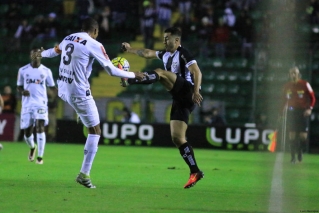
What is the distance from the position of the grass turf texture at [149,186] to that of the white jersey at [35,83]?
122 centimetres

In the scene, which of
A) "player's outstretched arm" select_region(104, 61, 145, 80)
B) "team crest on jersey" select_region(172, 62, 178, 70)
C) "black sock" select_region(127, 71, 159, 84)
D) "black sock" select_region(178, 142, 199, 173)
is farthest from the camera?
"team crest on jersey" select_region(172, 62, 178, 70)

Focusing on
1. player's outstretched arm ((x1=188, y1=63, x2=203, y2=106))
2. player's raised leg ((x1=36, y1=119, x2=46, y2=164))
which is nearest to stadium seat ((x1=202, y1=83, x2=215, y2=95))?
player's raised leg ((x1=36, y1=119, x2=46, y2=164))

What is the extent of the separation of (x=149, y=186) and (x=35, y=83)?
552cm

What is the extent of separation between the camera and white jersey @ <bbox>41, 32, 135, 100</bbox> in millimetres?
8367

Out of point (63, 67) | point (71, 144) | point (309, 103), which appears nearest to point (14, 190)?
point (63, 67)

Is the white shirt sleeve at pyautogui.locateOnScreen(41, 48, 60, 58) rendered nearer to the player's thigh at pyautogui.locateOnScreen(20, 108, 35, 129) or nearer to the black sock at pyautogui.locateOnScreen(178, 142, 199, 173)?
the black sock at pyautogui.locateOnScreen(178, 142, 199, 173)

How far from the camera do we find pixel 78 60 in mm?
8430

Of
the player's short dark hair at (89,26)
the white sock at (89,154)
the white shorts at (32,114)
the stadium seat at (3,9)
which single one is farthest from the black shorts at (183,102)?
the stadium seat at (3,9)

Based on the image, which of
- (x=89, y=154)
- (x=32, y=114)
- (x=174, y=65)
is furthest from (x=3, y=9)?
(x=89, y=154)

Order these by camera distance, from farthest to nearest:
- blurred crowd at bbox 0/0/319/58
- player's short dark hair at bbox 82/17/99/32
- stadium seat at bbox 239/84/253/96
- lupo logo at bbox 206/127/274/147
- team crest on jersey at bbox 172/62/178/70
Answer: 1. blurred crowd at bbox 0/0/319/58
2. stadium seat at bbox 239/84/253/96
3. lupo logo at bbox 206/127/274/147
4. team crest on jersey at bbox 172/62/178/70
5. player's short dark hair at bbox 82/17/99/32

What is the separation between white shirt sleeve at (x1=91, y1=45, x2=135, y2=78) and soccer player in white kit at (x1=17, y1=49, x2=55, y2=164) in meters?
5.14

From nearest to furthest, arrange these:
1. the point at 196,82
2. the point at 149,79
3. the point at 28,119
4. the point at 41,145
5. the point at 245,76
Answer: the point at 149,79, the point at 196,82, the point at 41,145, the point at 28,119, the point at 245,76

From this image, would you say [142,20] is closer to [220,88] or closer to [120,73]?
[220,88]

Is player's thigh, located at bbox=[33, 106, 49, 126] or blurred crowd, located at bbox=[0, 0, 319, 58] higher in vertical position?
blurred crowd, located at bbox=[0, 0, 319, 58]
